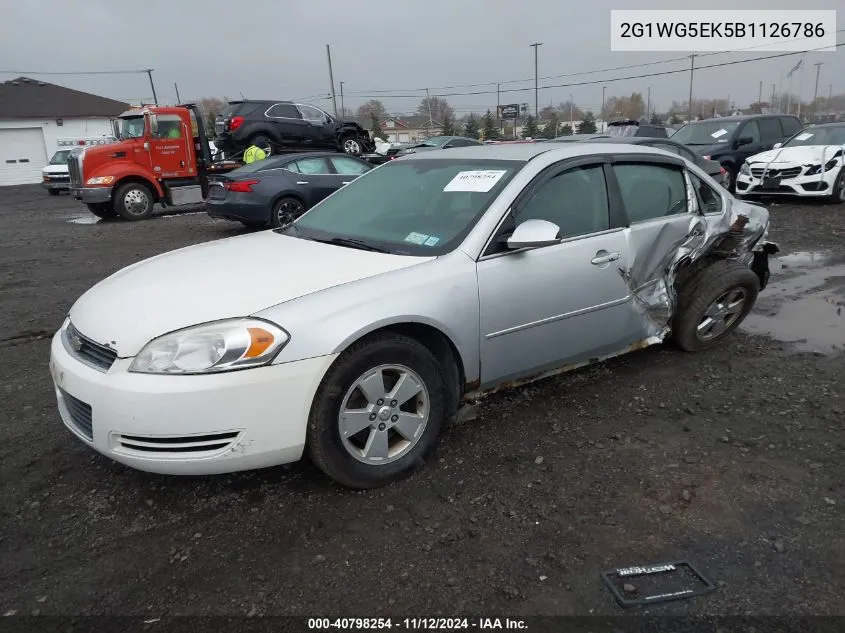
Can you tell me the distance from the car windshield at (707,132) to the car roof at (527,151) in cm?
1071

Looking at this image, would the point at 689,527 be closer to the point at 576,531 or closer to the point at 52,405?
the point at 576,531

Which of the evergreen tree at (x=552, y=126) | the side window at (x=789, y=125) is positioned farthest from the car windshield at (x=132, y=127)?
the evergreen tree at (x=552, y=126)

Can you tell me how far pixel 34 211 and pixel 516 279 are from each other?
19.2 metres

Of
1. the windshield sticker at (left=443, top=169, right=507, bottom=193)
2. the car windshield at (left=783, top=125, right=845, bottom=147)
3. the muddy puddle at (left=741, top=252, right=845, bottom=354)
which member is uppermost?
the windshield sticker at (left=443, top=169, right=507, bottom=193)

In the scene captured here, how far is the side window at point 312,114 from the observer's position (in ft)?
55.4

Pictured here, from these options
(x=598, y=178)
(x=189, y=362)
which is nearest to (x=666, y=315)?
(x=598, y=178)

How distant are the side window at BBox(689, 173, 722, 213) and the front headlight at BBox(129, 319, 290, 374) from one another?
10.4 ft

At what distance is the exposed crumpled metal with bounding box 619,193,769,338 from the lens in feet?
12.3

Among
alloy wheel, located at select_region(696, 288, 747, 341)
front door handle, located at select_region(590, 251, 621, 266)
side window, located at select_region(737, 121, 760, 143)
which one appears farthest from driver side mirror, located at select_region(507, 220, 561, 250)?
side window, located at select_region(737, 121, 760, 143)

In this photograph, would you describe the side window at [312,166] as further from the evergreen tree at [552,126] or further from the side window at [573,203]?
the evergreen tree at [552,126]

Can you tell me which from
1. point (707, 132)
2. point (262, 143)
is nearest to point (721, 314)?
point (707, 132)

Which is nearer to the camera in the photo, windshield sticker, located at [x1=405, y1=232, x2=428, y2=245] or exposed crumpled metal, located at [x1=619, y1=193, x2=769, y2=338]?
windshield sticker, located at [x1=405, y1=232, x2=428, y2=245]

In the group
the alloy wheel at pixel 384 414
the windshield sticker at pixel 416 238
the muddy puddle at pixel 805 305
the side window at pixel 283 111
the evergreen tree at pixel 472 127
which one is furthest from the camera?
the evergreen tree at pixel 472 127

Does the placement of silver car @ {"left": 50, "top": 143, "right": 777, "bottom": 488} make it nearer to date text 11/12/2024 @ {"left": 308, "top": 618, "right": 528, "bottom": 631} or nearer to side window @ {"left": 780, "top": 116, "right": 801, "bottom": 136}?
date text 11/12/2024 @ {"left": 308, "top": 618, "right": 528, "bottom": 631}
